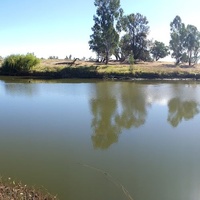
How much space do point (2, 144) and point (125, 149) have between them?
525cm

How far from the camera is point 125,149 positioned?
1332 centimetres

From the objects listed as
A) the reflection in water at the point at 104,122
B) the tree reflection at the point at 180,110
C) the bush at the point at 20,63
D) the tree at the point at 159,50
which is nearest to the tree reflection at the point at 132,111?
the reflection in water at the point at 104,122

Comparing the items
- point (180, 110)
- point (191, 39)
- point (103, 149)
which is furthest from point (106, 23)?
point (103, 149)

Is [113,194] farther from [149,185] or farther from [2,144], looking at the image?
[2,144]

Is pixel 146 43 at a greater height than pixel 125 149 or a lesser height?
greater

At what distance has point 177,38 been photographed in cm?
6041

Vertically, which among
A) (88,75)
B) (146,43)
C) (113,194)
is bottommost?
(113,194)

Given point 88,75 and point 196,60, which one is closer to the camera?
point 88,75

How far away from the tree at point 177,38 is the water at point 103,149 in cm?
3834

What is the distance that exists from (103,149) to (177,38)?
51263mm

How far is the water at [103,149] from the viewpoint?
9523mm

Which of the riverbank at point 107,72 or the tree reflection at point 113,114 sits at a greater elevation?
the riverbank at point 107,72

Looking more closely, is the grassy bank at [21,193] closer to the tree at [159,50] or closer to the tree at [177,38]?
the tree at [177,38]

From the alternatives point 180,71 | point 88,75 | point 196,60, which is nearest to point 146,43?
point 196,60
